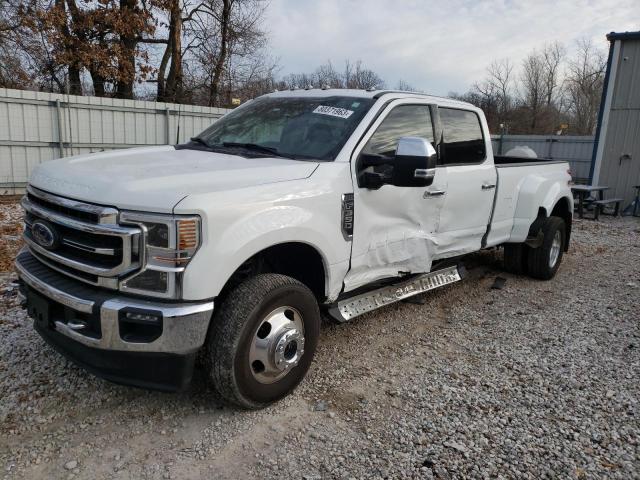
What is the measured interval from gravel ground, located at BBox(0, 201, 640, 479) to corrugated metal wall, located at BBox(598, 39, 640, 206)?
1038 cm

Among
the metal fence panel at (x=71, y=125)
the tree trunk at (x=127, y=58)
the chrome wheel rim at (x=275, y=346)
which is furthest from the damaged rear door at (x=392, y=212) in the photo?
the tree trunk at (x=127, y=58)

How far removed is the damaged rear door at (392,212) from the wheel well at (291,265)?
24 cm

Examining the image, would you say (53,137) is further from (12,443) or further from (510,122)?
(510,122)

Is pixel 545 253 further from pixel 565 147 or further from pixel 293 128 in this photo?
pixel 565 147

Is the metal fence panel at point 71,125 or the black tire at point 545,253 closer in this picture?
the black tire at point 545,253

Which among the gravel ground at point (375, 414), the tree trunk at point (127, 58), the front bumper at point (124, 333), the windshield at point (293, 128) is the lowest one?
the gravel ground at point (375, 414)

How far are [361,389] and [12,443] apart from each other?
2.03 meters

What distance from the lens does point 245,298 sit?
2926 mm

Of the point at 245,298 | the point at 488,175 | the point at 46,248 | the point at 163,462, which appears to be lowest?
the point at 163,462

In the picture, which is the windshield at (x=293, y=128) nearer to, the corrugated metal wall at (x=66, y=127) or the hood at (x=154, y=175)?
the hood at (x=154, y=175)

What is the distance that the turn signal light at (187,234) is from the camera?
258cm

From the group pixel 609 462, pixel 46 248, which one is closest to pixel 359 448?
pixel 609 462

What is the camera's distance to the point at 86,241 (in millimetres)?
2770

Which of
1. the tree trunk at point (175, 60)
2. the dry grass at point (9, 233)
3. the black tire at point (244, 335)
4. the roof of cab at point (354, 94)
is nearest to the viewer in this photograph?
the black tire at point (244, 335)
